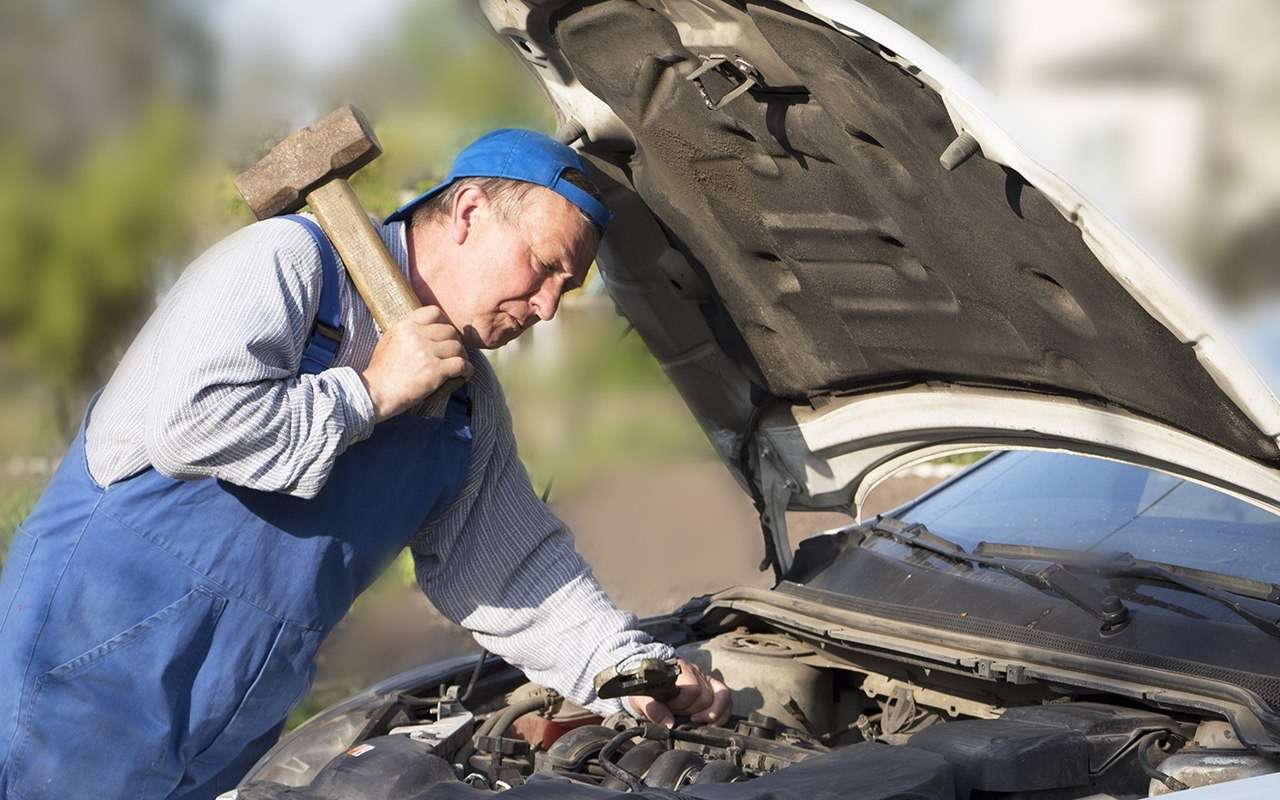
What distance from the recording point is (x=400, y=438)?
95.7 inches

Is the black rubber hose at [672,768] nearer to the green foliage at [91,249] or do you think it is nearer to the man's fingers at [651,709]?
the man's fingers at [651,709]

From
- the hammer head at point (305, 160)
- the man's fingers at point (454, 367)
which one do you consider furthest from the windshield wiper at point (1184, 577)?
the hammer head at point (305, 160)

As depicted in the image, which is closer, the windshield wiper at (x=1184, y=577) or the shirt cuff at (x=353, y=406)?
the shirt cuff at (x=353, y=406)

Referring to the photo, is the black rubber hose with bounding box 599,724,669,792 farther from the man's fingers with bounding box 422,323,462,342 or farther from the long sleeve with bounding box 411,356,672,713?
the man's fingers with bounding box 422,323,462,342

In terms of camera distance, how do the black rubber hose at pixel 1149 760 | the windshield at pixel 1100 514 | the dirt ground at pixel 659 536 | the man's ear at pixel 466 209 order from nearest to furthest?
1. the black rubber hose at pixel 1149 760
2. the man's ear at pixel 466 209
3. the windshield at pixel 1100 514
4. the dirt ground at pixel 659 536

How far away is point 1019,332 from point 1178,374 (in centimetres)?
41

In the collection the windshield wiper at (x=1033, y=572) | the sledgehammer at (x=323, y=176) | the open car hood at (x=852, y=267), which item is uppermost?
the sledgehammer at (x=323, y=176)

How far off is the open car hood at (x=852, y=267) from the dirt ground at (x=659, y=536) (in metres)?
3.86

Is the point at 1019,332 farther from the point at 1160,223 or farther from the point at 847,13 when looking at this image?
the point at 847,13

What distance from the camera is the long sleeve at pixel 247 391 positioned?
6.96 ft

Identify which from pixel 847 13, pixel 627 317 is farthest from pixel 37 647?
pixel 847 13

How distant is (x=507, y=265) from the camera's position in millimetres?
2395

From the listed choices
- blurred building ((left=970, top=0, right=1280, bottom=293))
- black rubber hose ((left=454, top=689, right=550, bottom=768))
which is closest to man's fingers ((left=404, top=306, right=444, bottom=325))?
black rubber hose ((left=454, top=689, right=550, bottom=768))

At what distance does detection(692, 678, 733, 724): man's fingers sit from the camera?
272 centimetres
